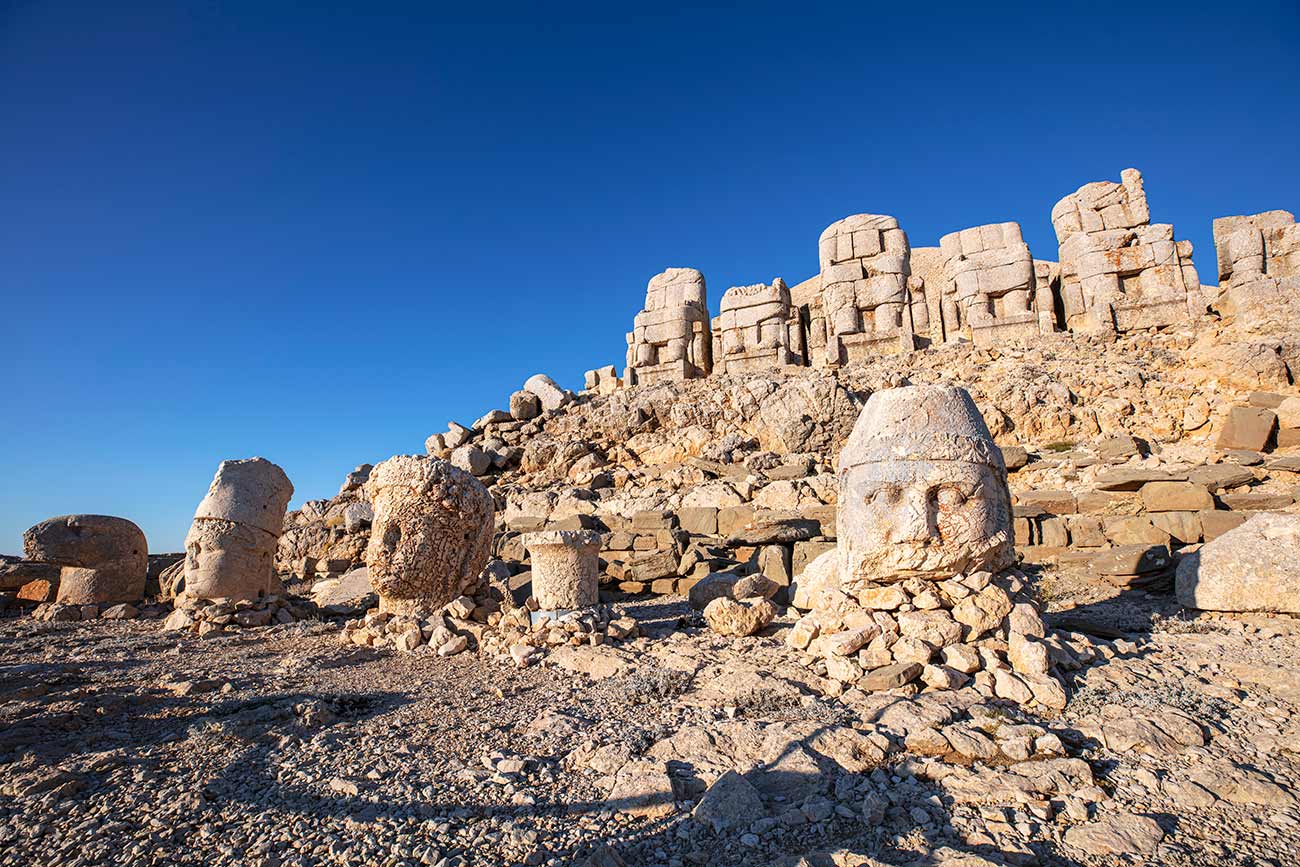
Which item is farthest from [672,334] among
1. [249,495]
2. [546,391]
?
[249,495]

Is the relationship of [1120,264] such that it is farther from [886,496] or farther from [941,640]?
[941,640]

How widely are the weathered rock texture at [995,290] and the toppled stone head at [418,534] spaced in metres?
13.5

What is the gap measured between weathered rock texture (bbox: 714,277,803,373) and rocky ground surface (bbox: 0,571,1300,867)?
13585 millimetres

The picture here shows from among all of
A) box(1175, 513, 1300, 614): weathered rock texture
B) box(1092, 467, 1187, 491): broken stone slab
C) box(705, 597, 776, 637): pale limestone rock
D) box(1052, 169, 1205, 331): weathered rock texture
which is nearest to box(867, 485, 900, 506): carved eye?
box(705, 597, 776, 637): pale limestone rock

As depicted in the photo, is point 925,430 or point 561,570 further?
point 561,570

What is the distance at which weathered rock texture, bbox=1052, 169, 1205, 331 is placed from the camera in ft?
49.5

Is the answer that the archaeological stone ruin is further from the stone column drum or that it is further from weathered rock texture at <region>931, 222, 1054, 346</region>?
weathered rock texture at <region>931, 222, 1054, 346</region>

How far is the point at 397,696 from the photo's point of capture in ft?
15.3

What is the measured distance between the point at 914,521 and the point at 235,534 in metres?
8.01

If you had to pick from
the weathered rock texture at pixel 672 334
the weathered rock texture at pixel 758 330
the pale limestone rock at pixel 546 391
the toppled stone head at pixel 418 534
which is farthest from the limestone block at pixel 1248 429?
the pale limestone rock at pixel 546 391

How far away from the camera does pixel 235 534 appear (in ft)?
27.7

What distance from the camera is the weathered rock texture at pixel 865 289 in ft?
56.9

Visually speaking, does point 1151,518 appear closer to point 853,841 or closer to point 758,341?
point 853,841

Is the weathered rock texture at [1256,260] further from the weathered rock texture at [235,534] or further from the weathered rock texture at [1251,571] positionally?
the weathered rock texture at [235,534]
